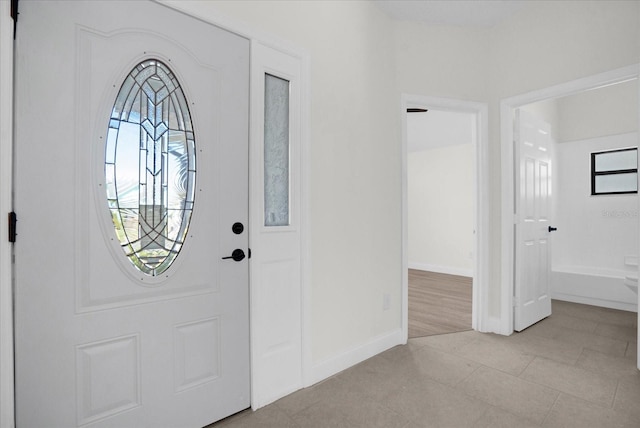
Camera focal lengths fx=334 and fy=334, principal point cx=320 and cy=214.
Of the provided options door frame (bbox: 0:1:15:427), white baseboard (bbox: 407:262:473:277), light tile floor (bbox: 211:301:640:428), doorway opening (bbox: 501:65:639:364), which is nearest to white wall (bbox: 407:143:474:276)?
white baseboard (bbox: 407:262:473:277)

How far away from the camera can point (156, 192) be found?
159 cm

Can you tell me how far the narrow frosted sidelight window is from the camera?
6.67 feet

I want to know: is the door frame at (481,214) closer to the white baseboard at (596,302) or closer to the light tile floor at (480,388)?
the light tile floor at (480,388)

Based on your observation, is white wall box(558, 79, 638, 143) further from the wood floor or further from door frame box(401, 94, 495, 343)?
the wood floor

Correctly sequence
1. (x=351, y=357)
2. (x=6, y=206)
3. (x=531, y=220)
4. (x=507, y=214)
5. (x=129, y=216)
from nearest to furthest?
Answer: (x=6, y=206) < (x=129, y=216) < (x=351, y=357) < (x=507, y=214) < (x=531, y=220)

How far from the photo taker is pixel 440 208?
654cm

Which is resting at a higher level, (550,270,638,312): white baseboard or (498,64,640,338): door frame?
(498,64,640,338): door frame

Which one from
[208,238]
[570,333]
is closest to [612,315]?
[570,333]

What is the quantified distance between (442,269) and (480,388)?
4484 millimetres

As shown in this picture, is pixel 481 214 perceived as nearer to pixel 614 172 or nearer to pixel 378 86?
pixel 378 86

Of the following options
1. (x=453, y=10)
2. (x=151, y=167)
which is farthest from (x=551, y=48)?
(x=151, y=167)

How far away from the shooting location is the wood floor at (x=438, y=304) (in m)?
3.33

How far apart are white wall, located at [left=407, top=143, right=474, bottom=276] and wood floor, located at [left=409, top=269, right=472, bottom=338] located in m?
0.50

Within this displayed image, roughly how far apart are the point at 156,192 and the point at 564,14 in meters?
3.45
